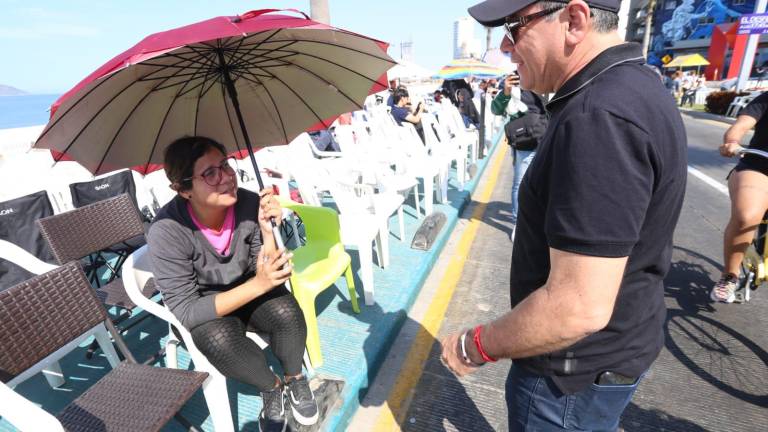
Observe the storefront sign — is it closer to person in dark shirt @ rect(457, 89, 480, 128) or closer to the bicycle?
person in dark shirt @ rect(457, 89, 480, 128)

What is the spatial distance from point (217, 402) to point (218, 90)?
1702mm

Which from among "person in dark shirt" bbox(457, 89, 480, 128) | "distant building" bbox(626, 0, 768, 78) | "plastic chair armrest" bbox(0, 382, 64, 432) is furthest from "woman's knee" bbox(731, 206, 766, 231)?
"distant building" bbox(626, 0, 768, 78)

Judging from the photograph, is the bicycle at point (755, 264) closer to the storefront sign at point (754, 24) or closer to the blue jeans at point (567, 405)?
the blue jeans at point (567, 405)

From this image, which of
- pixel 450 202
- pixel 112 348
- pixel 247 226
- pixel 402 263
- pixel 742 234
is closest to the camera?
pixel 247 226

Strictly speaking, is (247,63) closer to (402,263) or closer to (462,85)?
(402,263)

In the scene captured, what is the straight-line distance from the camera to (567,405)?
3.82 ft

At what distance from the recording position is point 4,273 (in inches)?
127

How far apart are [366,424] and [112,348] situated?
1735 mm

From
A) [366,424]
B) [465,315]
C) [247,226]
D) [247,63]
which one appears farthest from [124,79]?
[465,315]

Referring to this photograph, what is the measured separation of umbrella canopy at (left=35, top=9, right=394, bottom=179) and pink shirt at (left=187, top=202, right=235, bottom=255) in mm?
425

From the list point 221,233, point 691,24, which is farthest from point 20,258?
point 691,24

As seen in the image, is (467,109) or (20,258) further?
(467,109)

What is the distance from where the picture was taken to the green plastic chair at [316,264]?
2.54 metres

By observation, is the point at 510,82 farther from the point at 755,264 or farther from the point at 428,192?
the point at 755,264
